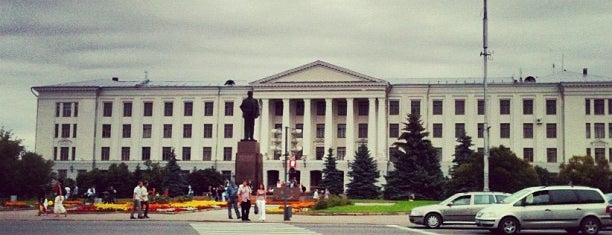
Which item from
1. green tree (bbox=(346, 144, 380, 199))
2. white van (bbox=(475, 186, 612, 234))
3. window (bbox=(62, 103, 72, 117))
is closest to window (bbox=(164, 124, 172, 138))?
window (bbox=(62, 103, 72, 117))

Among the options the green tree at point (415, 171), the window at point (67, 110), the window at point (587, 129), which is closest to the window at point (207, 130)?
the window at point (67, 110)

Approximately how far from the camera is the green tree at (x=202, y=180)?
84688 millimetres

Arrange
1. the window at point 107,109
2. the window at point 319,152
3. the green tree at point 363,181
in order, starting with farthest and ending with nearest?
the window at point 107,109, the window at point 319,152, the green tree at point 363,181

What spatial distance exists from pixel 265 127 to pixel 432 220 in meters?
71.9

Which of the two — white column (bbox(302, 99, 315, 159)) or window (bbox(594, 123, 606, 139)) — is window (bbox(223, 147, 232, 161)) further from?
window (bbox(594, 123, 606, 139))

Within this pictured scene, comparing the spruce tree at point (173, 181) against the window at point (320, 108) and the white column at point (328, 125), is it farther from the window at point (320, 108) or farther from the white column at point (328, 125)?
the window at point (320, 108)

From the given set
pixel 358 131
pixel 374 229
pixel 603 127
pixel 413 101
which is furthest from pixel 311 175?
pixel 374 229

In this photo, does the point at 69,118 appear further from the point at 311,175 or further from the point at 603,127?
the point at 603,127

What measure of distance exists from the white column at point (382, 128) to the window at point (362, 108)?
317 centimetres

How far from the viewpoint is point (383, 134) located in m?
99.3

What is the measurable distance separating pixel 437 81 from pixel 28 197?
55.7 meters

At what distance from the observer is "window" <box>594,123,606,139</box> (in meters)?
95.2

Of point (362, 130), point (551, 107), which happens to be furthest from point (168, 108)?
point (551, 107)

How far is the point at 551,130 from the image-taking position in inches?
3848
